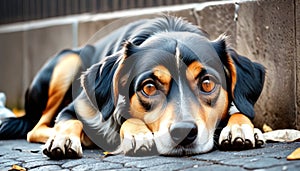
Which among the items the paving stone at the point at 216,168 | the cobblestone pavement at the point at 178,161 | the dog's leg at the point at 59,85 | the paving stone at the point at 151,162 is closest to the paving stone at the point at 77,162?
the cobblestone pavement at the point at 178,161

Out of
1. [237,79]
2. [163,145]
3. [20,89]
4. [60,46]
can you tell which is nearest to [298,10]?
[237,79]

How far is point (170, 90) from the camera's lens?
14.1 ft

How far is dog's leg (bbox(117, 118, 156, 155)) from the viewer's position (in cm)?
428

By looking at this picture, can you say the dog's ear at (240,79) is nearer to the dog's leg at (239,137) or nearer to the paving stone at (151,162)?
the dog's leg at (239,137)

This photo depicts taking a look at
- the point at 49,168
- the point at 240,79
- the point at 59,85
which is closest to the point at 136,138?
the point at 49,168

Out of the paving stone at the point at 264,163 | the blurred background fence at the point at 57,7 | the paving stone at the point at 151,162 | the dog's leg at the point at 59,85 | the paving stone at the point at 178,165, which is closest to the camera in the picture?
the paving stone at the point at 264,163

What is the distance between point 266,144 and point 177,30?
4.07ft

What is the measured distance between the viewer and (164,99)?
4.29 meters

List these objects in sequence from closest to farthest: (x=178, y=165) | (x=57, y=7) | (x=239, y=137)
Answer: (x=178, y=165) → (x=239, y=137) → (x=57, y=7)

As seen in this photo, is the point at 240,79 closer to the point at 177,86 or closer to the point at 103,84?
the point at 177,86

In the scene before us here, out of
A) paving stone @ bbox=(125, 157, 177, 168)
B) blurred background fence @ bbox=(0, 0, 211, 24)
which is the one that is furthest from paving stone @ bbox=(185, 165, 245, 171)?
blurred background fence @ bbox=(0, 0, 211, 24)

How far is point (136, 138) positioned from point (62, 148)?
57 cm

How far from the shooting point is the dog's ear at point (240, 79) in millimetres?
4684

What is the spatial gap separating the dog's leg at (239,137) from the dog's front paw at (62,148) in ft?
3.58
